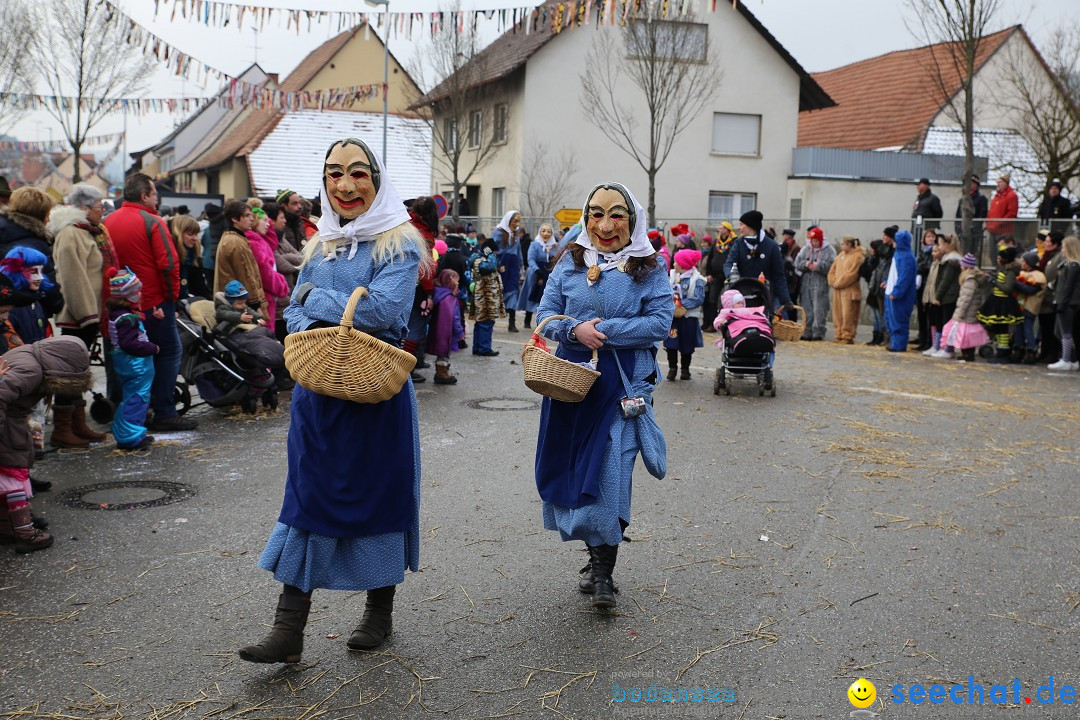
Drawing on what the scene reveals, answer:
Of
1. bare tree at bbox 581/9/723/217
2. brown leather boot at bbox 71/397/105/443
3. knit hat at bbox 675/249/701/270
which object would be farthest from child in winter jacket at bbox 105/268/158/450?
bare tree at bbox 581/9/723/217

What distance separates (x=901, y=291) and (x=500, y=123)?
773 inches

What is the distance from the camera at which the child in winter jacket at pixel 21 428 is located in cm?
560

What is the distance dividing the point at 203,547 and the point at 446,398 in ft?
18.2

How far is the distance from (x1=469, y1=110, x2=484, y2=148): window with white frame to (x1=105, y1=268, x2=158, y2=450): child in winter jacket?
27.2 m

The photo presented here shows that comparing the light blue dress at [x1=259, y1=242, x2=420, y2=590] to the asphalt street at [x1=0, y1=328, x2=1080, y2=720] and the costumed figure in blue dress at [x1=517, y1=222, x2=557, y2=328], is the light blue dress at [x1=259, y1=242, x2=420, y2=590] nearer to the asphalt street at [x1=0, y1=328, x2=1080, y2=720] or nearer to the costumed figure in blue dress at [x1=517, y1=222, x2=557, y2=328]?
the asphalt street at [x1=0, y1=328, x2=1080, y2=720]

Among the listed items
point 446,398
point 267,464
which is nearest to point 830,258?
point 446,398

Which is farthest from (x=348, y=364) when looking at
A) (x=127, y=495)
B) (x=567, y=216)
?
(x=567, y=216)

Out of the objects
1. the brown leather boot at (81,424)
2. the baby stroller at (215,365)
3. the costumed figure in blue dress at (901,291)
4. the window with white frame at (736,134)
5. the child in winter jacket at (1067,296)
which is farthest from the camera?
the window with white frame at (736,134)

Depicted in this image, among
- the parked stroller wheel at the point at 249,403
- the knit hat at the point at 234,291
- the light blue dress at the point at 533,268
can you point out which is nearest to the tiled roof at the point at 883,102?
the light blue dress at the point at 533,268

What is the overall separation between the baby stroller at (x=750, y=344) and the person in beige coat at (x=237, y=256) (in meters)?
5.22

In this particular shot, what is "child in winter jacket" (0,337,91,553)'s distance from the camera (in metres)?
5.60

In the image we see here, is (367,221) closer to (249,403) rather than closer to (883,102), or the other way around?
(249,403)

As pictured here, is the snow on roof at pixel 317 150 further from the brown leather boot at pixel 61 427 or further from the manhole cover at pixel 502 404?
the brown leather boot at pixel 61 427

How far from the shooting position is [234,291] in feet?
32.1
